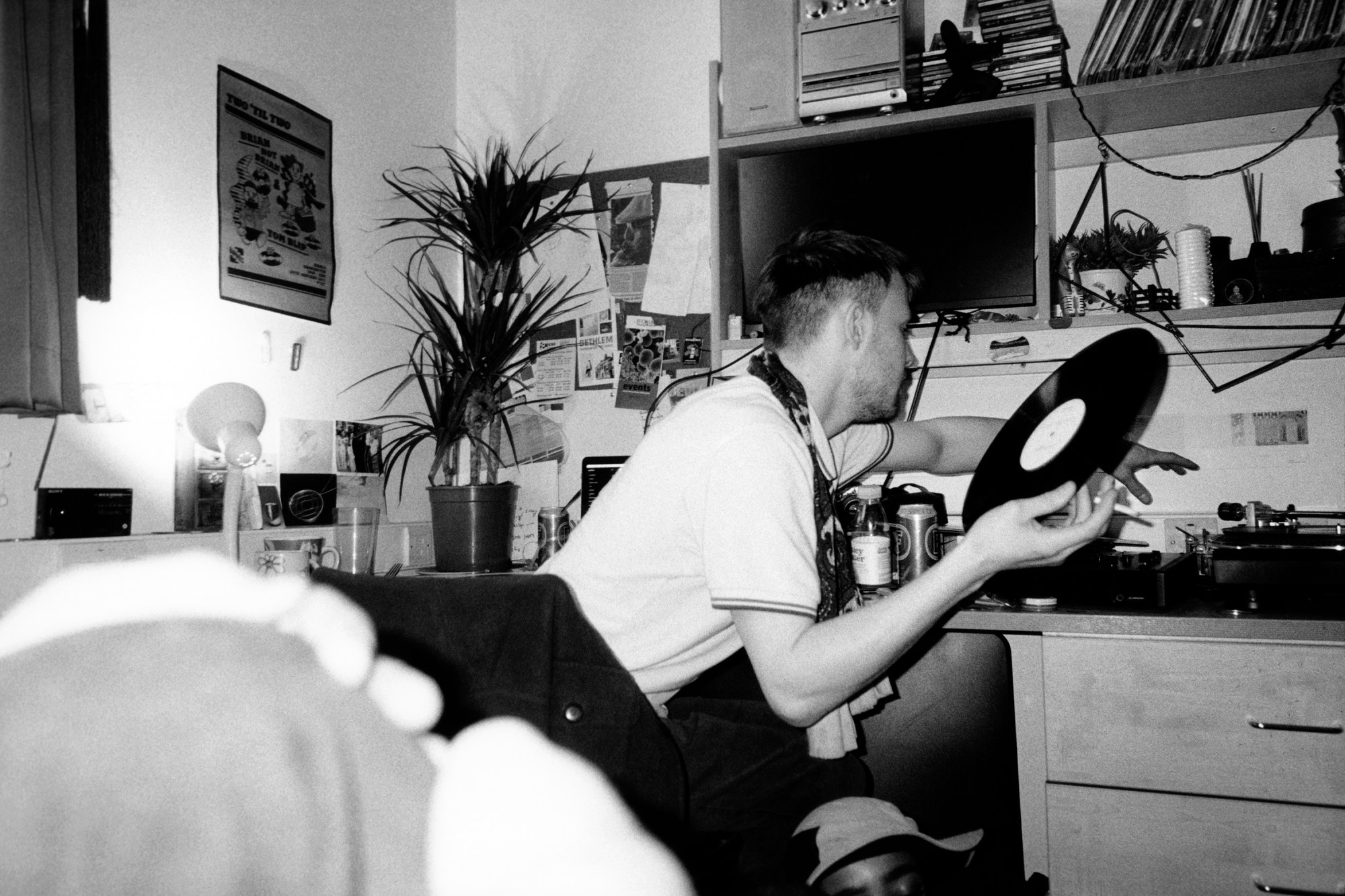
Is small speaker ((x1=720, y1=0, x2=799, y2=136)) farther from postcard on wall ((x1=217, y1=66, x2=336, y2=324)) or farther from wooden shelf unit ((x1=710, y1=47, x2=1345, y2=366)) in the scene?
postcard on wall ((x1=217, y1=66, x2=336, y2=324))

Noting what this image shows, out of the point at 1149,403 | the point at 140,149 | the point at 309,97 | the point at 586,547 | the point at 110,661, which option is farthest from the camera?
the point at 309,97

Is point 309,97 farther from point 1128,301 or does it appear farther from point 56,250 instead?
point 1128,301

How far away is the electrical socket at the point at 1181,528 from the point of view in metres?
1.97

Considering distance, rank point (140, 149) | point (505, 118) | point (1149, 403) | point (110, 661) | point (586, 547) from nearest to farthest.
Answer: point (110, 661)
point (586, 547)
point (140, 149)
point (1149, 403)
point (505, 118)

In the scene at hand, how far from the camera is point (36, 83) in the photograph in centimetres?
160

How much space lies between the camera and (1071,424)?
121cm

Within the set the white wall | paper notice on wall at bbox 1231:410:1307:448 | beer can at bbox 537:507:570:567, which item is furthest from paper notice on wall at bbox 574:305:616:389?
paper notice on wall at bbox 1231:410:1307:448

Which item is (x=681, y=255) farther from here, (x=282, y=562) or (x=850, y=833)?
(x=850, y=833)

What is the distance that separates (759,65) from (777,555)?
137 cm

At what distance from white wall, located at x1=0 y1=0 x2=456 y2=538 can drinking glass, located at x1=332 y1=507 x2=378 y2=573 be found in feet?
0.88

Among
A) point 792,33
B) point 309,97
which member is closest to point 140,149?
point 309,97

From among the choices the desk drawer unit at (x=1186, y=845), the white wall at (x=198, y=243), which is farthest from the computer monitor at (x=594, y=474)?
the desk drawer unit at (x=1186, y=845)

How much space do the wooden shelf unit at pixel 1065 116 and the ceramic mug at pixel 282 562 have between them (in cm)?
104

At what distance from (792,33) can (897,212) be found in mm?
466
